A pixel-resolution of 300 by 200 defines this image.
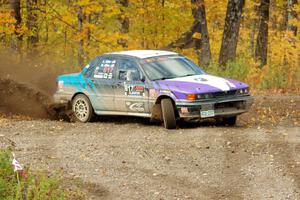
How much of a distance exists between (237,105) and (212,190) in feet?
16.6

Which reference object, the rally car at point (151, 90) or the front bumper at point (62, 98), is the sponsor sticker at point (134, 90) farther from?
the front bumper at point (62, 98)

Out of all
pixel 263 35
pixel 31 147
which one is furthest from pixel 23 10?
pixel 31 147

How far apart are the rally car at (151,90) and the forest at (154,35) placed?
22.5ft

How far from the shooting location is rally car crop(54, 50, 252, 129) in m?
12.7

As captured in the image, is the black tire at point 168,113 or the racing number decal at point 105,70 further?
the racing number decal at point 105,70

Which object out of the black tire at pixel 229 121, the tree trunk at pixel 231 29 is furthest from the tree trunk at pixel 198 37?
the black tire at pixel 229 121

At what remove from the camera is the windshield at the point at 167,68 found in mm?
13633

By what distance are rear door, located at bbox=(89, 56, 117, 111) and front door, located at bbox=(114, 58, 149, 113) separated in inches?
7.1

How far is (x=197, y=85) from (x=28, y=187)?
20.0 ft

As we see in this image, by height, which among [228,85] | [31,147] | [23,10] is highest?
[23,10]

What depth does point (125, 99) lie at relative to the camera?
13.9 meters

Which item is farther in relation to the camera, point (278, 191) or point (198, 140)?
point (198, 140)

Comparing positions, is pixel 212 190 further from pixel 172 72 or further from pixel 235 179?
pixel 172 72

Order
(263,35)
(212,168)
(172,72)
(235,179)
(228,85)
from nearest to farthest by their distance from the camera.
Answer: (235,179)
(212,168)
(228,85)
(172,72)
(263,35)
